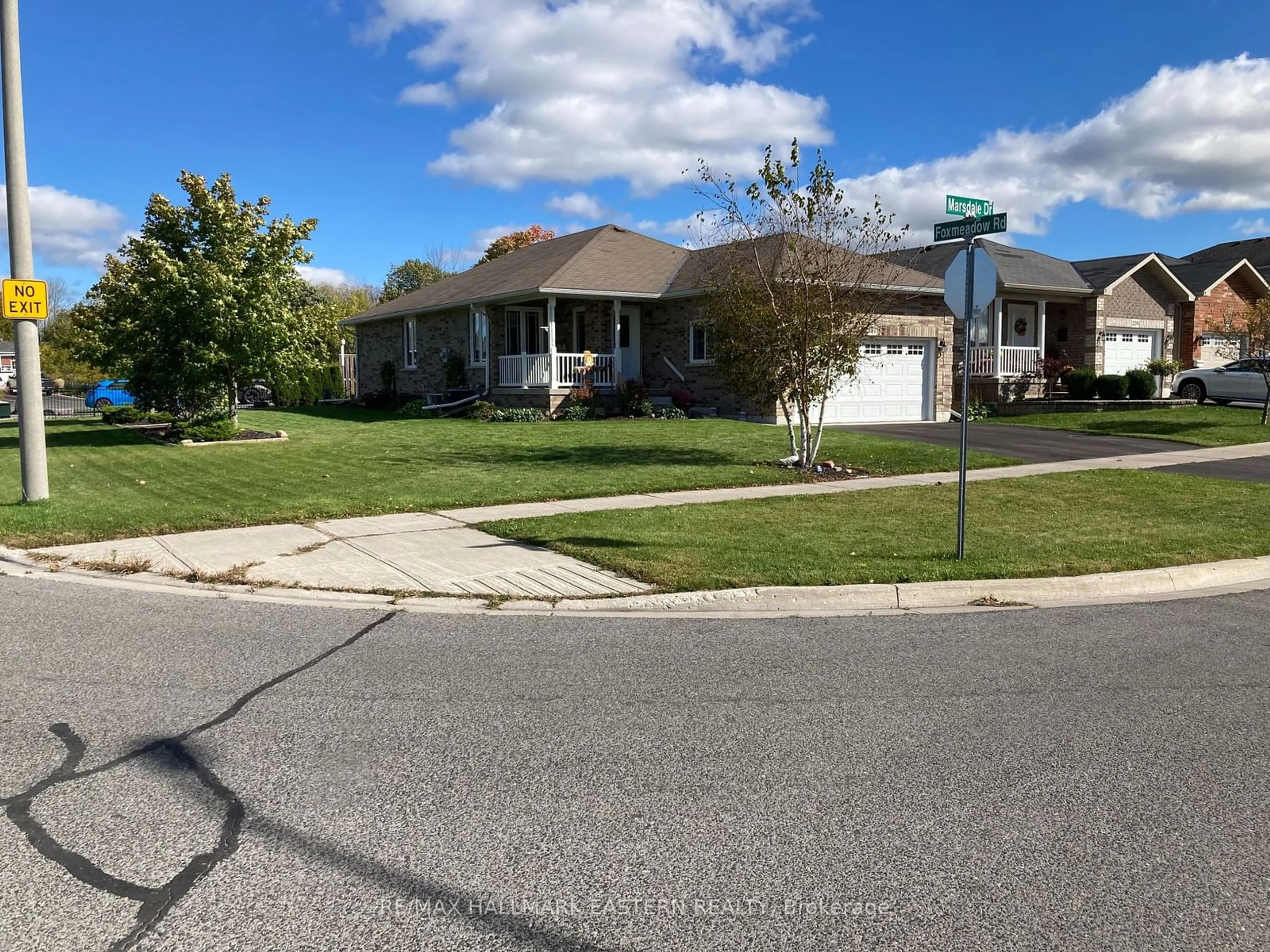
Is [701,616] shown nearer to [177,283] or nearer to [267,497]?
[267,497]

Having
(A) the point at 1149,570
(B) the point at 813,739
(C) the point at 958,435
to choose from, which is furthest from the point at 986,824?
(C) the point at 958,435

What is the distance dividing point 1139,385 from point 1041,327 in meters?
3.92

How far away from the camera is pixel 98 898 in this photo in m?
3.35

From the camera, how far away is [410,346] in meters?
35.5

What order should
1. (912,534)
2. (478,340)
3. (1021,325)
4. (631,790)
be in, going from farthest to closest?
(1021,325), (478,340), (912,534), (631,790)

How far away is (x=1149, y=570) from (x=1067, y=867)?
5.75 meters

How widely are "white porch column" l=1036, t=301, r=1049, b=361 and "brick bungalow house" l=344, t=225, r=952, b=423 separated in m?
5.70

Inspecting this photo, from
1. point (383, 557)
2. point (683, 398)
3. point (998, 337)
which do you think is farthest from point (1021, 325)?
point (383, 557)

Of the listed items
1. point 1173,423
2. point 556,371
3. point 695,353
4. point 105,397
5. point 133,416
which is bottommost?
point 1173,423

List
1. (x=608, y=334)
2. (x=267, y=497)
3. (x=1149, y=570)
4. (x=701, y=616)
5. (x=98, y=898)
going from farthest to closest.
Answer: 1. (x=608, y=334)
2. (x=267, y=497)
3. (x=1149, y=570)
4. (x=701, y=616)
5. (x=98, y=898)

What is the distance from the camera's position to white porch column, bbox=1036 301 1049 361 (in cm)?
3206

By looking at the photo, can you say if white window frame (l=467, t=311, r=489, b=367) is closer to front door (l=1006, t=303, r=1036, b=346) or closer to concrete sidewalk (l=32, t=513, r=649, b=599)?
front door (l=1006, t=303, r=1036, b=346)

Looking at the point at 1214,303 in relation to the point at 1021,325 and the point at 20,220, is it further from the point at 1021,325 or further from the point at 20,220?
the point at 20,220

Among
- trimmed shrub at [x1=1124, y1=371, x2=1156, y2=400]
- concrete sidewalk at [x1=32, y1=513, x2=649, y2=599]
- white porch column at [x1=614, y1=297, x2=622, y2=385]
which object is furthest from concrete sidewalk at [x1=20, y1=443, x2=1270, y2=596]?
trimmed shrub at [x1=1124, y1=371, x2=1156, y2=400]
